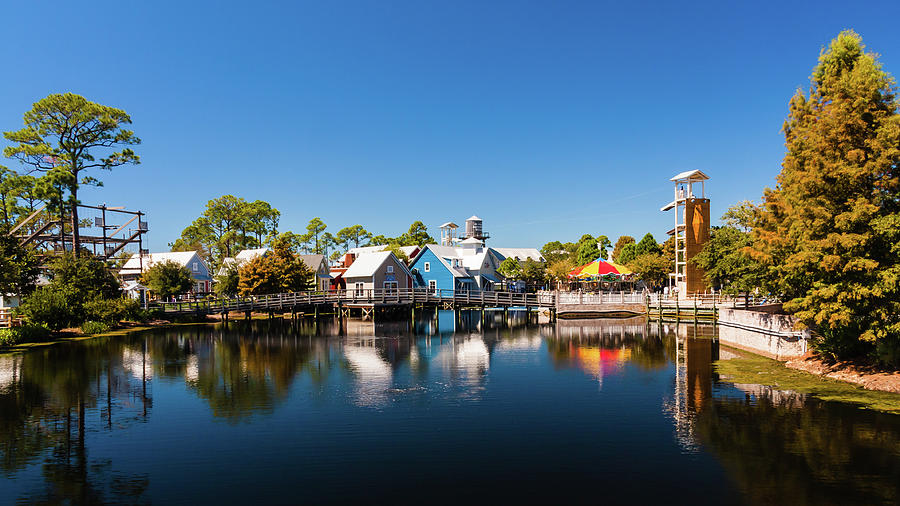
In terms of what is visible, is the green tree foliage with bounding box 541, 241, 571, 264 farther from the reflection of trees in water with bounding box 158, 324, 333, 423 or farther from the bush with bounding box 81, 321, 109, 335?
the bush with bounding box 81, 321, 109, 335

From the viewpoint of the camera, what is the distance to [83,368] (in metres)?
24.3

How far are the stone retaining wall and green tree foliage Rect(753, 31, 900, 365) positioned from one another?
11.0 feet

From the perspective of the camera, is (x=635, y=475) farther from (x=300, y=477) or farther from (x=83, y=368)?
(x=83, y=368)

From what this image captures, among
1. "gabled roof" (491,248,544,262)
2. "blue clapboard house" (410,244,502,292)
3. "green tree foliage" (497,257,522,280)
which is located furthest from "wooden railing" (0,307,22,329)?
"gabled roof" (491,248,544,262)

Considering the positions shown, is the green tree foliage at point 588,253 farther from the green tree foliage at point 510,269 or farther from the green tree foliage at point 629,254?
the green tree foliage at point 510,269

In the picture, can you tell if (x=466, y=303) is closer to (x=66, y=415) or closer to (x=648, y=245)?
(x=648, y=245)

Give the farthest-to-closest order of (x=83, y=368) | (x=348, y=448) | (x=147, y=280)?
(x=147, y=280)
(x=83, y=368)
(x=348, y=448)

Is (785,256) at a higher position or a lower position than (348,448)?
higher

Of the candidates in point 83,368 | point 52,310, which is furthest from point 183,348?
point 52,310

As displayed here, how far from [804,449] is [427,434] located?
32.1ft

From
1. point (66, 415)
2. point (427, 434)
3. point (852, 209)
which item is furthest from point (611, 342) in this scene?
point (66, 415)

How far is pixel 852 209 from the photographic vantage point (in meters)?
17.6

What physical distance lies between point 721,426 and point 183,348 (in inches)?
1180

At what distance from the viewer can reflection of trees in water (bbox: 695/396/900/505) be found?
33.9 feet
